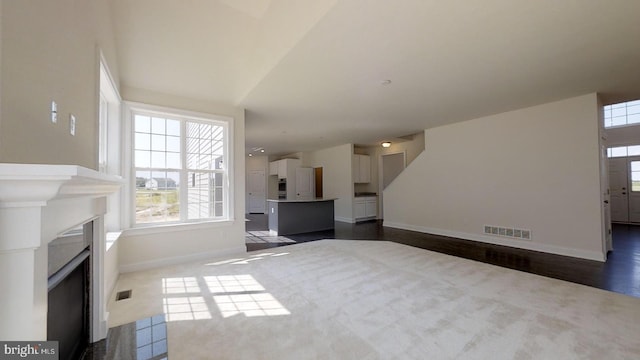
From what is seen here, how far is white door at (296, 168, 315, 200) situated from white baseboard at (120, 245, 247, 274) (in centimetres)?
488

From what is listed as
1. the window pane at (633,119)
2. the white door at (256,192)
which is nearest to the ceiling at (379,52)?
the window pane at (633,119)

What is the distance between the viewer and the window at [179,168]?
382 centimetres

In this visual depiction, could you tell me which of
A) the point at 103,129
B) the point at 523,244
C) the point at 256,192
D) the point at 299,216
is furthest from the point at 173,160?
the point at 256,192

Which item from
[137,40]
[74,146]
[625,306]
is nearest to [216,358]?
[74,146]

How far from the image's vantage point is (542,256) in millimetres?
4137

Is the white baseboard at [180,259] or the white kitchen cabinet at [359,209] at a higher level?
the white kitchen cabinet at [359,209]

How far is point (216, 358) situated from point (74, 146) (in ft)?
5.47

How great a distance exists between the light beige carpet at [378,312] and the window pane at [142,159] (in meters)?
1.56

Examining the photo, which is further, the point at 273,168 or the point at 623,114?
the point at 273,168

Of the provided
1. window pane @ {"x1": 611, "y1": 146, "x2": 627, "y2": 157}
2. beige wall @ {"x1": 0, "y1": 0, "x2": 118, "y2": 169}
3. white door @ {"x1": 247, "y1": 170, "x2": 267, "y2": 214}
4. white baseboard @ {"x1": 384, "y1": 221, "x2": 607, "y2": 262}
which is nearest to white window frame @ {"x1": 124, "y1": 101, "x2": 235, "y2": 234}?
beige wall @ {"x1": 0, "y1": 0, "x2": 118, "y2": 169}

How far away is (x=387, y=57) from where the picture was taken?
9.03 ft

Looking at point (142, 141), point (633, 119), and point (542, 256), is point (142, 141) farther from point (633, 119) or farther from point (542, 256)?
point (633, 119)

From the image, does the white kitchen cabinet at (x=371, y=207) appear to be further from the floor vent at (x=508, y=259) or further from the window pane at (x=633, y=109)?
the window pane at (x=633, y=109)

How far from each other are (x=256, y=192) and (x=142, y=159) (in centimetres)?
721
